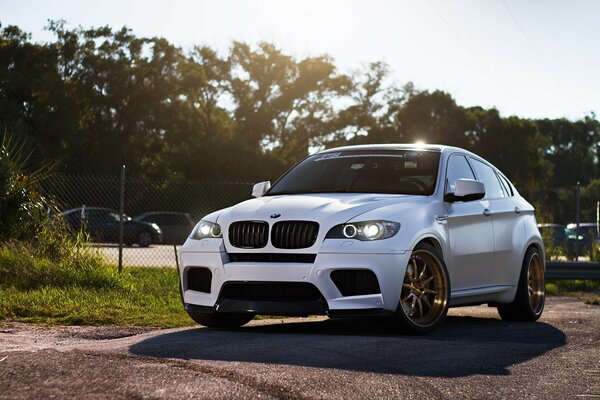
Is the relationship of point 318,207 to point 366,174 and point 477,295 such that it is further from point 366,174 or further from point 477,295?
point 477,295

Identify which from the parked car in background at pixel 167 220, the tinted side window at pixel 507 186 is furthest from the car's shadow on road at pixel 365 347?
the parked car in background at pixel 167 220

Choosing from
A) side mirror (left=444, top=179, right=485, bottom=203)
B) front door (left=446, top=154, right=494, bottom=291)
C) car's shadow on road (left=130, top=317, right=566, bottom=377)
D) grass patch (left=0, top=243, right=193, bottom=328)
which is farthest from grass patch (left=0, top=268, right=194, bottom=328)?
side mirror (left=444, top=179, right=485, bottom=203)

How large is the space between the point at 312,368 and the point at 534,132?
215 ft

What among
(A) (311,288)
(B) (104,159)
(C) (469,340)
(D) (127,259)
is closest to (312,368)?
(A) (311,288)

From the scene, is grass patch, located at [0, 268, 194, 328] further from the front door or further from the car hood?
the front door

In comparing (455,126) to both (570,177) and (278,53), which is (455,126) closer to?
(278,53)

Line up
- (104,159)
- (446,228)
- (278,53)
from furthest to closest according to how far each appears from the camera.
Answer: (278,53)
(104,159)
(446,228)

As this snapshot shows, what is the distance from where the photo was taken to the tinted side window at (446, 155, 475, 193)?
9.64 metres

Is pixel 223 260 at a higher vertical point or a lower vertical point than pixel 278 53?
lower

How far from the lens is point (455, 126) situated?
6844 cm

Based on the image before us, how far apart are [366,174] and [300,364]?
3.45 m

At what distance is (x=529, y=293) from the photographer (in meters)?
10.9

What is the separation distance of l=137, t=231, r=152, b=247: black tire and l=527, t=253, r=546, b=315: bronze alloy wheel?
27671 millimetres

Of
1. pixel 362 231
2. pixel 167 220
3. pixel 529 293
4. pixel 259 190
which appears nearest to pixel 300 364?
pixel 362 231
